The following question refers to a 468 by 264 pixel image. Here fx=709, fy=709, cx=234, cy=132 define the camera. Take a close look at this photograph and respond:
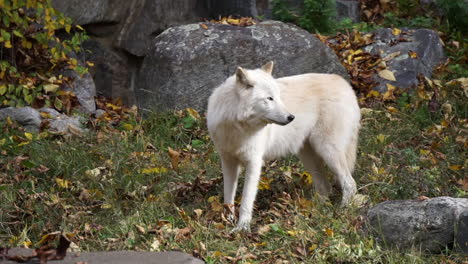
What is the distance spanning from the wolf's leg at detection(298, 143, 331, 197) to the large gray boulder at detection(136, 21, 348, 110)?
6.58 ft

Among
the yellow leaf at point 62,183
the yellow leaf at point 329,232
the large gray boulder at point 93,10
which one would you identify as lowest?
the yellow leaf at point 62,183

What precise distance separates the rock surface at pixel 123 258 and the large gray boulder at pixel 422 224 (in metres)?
1.52

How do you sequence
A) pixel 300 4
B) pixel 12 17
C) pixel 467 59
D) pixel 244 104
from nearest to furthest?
pixel 244 104, pixel 12 17, pixel 467 59, pixel 300 4

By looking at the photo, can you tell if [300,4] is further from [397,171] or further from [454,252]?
[454,252]

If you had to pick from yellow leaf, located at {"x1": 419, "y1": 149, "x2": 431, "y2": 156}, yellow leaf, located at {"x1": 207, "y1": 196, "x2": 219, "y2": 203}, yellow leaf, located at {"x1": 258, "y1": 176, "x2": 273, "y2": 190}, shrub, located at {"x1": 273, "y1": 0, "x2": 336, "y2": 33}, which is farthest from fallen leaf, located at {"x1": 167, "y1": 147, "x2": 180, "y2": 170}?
shrub, located at {"x1": 273, "y1": 0, "x2": 336, "y2": 33}

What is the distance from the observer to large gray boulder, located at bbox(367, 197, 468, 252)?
4.60 metres

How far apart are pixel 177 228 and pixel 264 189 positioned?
1382 mm

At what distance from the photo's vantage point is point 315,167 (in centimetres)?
649

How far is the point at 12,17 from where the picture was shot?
8109 mm

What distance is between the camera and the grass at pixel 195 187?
487cm

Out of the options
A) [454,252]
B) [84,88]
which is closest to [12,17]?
[84,88]

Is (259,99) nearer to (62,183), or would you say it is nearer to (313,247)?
(313,247)

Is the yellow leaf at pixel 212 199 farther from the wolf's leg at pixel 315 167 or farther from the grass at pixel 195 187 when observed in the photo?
the wolf's leg at pixel 315 167

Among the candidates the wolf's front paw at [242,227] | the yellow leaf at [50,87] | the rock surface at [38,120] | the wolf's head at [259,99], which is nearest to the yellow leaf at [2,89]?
the rock surface at [38,120]
